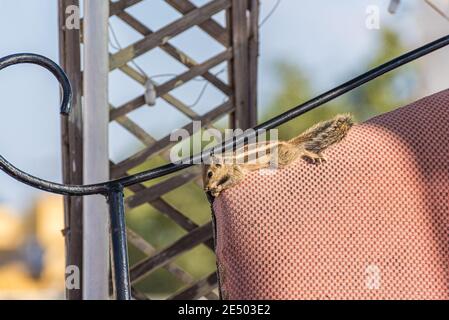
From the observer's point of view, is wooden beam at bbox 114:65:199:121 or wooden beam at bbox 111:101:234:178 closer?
wooden beam at bbox 111:101:234:178

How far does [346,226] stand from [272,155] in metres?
0.14

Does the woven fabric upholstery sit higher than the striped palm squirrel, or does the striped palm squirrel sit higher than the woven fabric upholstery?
the striped palm squirrel

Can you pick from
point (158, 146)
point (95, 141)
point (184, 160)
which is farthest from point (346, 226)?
point (158, 146)

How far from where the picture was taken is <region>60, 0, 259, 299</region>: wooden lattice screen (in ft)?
9.59

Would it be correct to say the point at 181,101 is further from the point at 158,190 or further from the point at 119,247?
the point at 119,247

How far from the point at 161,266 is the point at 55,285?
7.60 m

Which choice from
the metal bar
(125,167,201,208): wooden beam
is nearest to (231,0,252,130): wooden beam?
(125,167,201,208): wooden beam

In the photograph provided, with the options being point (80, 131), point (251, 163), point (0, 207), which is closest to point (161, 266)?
point (80, 131)

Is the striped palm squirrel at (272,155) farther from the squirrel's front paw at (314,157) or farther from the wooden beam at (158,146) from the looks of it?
the wooden beam at (158,146)

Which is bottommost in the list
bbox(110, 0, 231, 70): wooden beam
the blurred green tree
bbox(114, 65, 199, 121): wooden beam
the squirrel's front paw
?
the squirrel's front paw

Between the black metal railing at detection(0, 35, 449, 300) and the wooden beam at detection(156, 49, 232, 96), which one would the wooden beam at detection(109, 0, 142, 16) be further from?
the black metal railing at detection(0, 35, 449, 300)

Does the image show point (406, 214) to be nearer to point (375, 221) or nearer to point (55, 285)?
point (375, 221)

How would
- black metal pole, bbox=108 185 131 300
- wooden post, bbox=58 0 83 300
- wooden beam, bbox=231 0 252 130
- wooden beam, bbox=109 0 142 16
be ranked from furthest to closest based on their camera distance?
wooden beam, bbox=231 0 252 130
wooden beam, bbox=109 0 142 16
wooden post, bbox=58 0 83 300
black metal pole, bbox=108 185 131 300

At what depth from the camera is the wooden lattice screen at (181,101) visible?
9.59 ft
